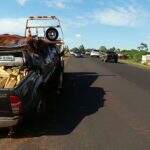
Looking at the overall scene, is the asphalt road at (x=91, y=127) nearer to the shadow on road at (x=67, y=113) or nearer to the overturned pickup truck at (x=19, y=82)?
the shadow on road at (x=67, y=113)

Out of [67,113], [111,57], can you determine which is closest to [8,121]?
[67,113]

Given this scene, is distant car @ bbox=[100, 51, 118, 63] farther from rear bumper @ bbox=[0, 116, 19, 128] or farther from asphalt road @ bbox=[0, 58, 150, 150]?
rear bumper @ bbox=[0, 116, 19, 128]

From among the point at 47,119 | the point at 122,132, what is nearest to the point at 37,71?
the point at 47,119

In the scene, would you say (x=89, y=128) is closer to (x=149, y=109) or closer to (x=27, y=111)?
(x=27, y=111)

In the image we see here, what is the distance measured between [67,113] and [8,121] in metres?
3.43

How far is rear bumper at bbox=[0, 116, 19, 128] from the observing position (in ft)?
31.2

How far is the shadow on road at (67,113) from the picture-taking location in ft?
33.8

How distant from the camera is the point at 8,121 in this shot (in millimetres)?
9523

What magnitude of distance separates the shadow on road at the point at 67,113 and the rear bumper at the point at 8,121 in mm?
438

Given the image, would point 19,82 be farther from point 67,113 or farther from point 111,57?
point 111,57

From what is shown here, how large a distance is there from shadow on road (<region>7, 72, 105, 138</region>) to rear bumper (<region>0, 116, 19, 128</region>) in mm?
438

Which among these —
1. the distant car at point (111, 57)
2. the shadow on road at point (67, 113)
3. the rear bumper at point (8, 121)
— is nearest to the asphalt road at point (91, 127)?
the shadow on road at point (67, 113)

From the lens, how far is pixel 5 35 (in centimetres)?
1734

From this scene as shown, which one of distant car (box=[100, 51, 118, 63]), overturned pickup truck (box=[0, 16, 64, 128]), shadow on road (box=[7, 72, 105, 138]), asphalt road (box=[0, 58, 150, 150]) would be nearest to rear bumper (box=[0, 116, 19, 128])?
overturned pickup truck (box=[0, 16, 64, 128])
